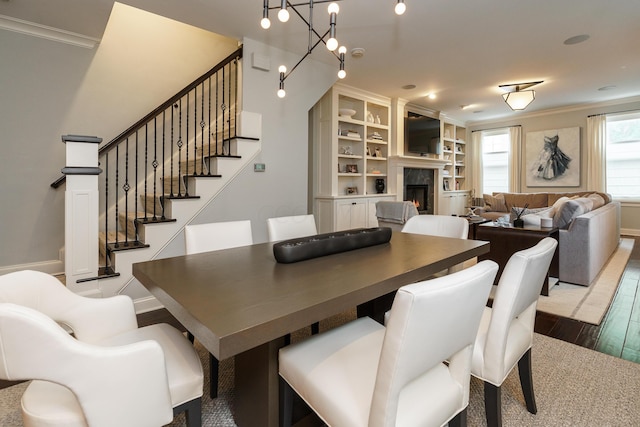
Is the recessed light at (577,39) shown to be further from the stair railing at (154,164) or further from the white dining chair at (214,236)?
the white dining chair at (214,236)

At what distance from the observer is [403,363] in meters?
0.81

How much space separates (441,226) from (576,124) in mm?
6675

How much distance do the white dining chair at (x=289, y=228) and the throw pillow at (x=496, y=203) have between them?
613 centimetres

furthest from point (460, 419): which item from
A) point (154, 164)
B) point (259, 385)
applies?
point (154, 164)

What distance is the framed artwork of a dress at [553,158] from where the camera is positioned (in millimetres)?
6930

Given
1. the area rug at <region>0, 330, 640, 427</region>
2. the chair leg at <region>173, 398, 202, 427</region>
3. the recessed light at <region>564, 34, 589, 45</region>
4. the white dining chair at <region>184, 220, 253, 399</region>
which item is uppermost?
the recessed light at <region>564, 34, 589, 45</region>

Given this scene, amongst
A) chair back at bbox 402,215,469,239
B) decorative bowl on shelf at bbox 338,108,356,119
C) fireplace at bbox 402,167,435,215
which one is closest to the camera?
chair back at bbox 402,215,469,239

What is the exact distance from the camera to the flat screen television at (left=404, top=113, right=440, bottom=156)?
6.40 m

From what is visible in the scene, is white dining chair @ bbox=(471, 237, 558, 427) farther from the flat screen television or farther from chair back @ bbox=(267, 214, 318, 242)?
the flat screen television

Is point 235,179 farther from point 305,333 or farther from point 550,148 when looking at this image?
point 550,148

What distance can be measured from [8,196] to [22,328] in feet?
12.1

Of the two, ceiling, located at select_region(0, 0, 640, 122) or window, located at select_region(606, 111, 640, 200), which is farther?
window, located at select_region(606, 111, 640, 200)

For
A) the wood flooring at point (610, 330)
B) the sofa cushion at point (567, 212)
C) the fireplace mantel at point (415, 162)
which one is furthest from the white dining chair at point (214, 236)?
the fireplace mantel at point (415, 162)

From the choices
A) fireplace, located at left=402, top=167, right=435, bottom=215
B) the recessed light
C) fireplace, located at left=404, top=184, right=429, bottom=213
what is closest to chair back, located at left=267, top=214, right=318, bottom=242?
the recessed light
